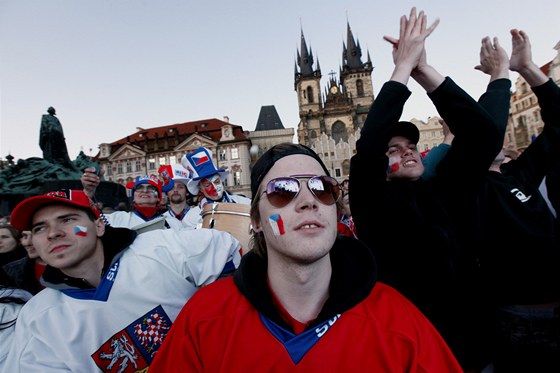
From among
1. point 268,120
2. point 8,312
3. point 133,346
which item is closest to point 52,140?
point 8,312

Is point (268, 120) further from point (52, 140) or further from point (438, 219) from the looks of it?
point (438, 219)

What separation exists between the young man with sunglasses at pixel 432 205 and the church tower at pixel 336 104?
184ft

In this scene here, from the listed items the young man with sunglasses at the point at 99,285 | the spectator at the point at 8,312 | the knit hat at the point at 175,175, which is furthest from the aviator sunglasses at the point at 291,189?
the knit hat at the point at 175,175

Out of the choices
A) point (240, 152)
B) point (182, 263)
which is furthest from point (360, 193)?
point (240, 152)

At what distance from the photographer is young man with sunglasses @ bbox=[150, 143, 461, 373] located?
51.1 inches

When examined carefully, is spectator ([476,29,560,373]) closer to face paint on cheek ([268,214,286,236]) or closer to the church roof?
face paint on cheek ([268,214,286,236])

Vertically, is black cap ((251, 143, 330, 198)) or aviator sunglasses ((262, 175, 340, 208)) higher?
black cap ((251, 143, 330, 198))

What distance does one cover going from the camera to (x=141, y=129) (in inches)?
2290

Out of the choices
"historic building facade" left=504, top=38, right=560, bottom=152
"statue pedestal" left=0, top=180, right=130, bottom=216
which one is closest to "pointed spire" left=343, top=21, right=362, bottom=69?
"historic building facade" left=504, top=38, right=560, bottom=152

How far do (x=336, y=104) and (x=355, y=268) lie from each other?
7134cm

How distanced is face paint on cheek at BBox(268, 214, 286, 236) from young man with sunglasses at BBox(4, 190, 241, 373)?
100 cm

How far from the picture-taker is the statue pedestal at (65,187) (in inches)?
392

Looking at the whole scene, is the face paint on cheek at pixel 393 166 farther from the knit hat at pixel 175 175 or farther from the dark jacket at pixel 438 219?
the knit hat at pixel 175 175

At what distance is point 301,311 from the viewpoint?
1549 millimetres
